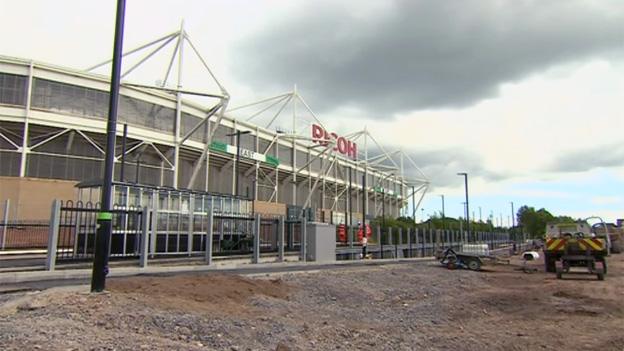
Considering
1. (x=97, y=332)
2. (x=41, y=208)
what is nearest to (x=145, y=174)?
(x=41, y=208)

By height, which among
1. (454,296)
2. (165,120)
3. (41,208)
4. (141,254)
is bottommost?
(454,296)

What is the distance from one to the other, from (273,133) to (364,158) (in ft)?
140

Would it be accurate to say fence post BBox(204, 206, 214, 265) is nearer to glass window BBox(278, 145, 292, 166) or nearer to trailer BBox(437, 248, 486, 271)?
trailer BBox(437, 248, 486, 271)

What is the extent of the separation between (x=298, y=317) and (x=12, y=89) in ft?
135

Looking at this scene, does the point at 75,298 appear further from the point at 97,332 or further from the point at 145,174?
the point at 145,174

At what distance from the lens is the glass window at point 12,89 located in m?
41.8

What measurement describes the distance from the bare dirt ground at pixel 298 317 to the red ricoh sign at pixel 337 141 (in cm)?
6011

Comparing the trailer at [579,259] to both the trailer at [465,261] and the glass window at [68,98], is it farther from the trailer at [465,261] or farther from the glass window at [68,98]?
the glass window at [68,98]

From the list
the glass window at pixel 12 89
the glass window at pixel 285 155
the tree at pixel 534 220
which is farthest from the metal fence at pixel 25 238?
the tree at pixel 534 220

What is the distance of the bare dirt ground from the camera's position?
22.6 ft

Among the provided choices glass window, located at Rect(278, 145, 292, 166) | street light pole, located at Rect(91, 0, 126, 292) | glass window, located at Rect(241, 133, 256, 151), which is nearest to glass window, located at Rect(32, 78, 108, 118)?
glass window, located at Rect(241, 133, 256, 151)

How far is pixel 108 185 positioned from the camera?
31.6 feet

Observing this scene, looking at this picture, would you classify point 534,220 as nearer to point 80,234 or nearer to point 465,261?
point 465,261

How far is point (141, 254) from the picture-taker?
18.3 meters
